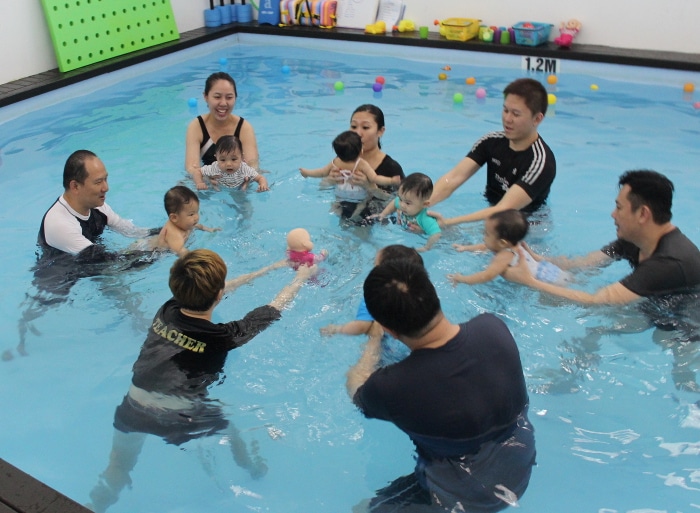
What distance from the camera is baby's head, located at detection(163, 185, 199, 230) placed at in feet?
14.2

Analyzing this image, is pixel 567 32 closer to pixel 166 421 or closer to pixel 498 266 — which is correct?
pixel 498 266

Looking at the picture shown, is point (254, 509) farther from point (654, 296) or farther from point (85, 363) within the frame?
point (654, 296)

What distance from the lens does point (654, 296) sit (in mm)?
3607

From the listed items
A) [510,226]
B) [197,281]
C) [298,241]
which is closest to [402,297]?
[197,281]

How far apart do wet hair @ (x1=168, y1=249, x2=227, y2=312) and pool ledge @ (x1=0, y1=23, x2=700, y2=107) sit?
266 inches

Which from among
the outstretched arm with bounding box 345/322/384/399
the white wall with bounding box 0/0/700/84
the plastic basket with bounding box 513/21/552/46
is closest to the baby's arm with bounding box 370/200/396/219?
the outstretched arm with bounding box 345/322/384/399

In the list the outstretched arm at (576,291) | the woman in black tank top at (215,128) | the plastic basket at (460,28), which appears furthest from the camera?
the plastic basket at (460,28)

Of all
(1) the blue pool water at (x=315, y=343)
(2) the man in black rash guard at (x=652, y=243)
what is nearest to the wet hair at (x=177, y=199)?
(1) the blue pool water at (x=315, y=343)

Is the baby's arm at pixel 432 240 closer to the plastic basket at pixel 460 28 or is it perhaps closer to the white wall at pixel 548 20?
the plastic basket at pixel 460 28

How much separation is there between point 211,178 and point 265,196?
0.64 meters

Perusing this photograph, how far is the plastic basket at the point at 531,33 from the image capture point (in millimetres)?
10086

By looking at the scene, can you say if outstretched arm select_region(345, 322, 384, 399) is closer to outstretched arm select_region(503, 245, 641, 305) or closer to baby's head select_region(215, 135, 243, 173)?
outstretched arm select_region(503, 245, 641, 305)

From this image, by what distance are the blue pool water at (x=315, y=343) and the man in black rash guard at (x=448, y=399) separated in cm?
72

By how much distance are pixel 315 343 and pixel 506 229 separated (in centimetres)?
138
